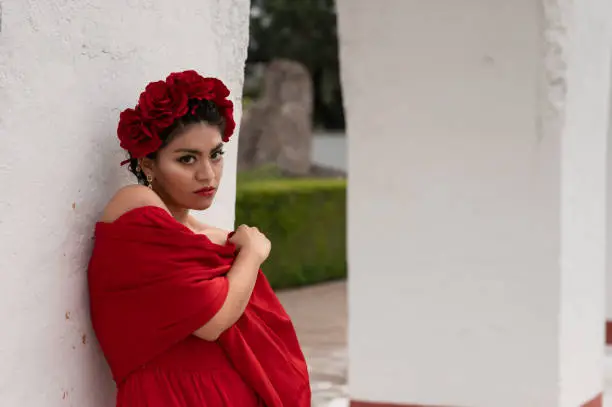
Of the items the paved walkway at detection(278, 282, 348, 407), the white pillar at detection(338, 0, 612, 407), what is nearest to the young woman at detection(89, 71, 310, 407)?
the white pillar at detection(338, 0, 612, 407)

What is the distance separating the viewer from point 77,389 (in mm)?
2109

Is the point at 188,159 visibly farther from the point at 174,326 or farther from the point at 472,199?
the point at 472,199

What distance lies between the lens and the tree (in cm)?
1905

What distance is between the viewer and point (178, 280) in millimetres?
1944

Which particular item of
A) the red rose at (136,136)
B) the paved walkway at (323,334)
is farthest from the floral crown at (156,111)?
the paved walkway at (323,334)

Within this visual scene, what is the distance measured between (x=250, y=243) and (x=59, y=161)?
1.36 ft

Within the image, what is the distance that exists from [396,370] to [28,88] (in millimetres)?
3383

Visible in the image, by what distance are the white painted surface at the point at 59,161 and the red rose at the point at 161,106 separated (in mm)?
140

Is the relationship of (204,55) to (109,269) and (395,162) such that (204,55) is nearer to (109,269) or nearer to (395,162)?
(109,269)

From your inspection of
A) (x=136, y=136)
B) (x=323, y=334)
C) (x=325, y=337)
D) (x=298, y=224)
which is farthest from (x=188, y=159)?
(x=298, y=224)

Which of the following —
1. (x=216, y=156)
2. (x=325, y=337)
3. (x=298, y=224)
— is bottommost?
(x=325, y=337)

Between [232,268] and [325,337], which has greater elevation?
[232,268]

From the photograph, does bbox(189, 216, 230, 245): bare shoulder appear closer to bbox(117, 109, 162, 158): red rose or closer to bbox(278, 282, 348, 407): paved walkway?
bbox(117, 109, 162, 158): red rose

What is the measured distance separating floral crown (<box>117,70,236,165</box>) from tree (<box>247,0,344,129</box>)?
674 inches
